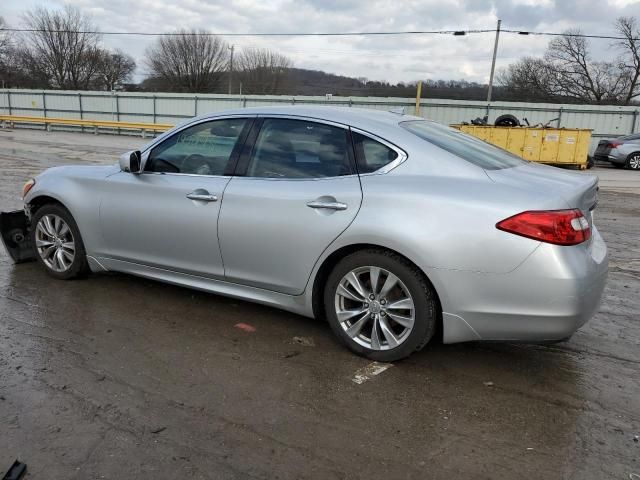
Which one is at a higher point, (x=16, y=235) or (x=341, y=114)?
(x=341, y=114)

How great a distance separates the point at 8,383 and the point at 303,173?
2221 mm

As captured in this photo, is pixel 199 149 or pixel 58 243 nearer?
pixel 199 149

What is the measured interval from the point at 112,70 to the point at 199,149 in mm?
79064

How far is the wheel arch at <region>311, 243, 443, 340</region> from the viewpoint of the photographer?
3350 mm

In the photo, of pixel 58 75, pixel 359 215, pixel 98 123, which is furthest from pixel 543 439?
pixel 58 75

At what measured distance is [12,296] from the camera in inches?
182

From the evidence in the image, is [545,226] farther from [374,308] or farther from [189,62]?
[189,62]

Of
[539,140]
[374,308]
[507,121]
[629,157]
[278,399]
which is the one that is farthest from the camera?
[507,121]

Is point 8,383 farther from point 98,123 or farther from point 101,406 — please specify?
point 98,123

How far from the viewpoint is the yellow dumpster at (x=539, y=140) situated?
20.0m

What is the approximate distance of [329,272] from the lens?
371 cm

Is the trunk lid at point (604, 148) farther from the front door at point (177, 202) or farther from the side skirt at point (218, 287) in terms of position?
the side skirt at point (218, 287)

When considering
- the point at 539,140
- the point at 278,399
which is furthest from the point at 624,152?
the point at 278,399

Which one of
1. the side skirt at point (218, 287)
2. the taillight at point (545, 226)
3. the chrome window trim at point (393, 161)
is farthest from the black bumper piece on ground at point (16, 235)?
the taillight at point (545, 226)
